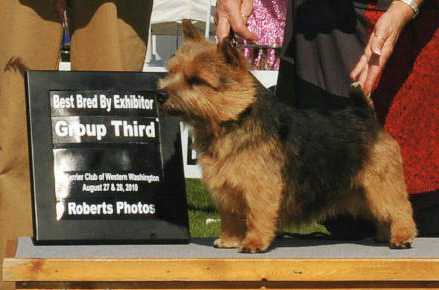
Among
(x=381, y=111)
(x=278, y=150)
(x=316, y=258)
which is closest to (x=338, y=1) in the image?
(x=381, y=111)

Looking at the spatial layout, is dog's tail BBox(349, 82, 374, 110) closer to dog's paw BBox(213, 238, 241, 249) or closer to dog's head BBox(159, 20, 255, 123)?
dog's head BBox(159, 20, 255, 123)

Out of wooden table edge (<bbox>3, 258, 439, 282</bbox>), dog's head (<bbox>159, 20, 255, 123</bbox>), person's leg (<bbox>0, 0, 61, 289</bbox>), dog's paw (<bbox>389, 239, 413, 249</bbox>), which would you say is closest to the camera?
wooden table edge (<bbox>3, 258, 439, 282</bbox>)

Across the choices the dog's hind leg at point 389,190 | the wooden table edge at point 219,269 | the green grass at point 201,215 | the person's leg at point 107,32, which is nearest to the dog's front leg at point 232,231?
the wooden table edge at point 219,269

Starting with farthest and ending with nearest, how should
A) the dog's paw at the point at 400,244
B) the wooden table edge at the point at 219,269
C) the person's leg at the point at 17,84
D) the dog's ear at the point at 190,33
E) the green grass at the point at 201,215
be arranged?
the green grass at the point at 201,215
the person's leg at the point at 17,84
the dog's paw at the point at 400,244
the dog's ear at the point at 190,33
the wooden table edge at the point at 219,269

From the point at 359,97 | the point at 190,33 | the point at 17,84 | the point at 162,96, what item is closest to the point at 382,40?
the point at 359,97

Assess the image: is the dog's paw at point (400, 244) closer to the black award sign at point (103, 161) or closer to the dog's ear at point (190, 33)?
the black award sign at point (103, 161)

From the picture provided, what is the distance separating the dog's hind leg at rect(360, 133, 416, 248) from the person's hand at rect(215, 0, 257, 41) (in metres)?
0.59

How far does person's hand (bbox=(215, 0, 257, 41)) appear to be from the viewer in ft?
11.2

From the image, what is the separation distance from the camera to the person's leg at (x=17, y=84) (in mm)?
3828

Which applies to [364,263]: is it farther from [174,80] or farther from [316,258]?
[174,80]

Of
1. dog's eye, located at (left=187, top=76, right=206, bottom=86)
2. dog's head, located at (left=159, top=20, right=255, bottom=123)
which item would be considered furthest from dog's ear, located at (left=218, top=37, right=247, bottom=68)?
dog's eye, located at (left=187, top=76, right=206, bottom=86)

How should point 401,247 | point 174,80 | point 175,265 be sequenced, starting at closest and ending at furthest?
point 175,265, point 174,80, point 401,247

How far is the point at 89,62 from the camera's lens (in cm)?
397

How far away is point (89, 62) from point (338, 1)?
101 centimetres
